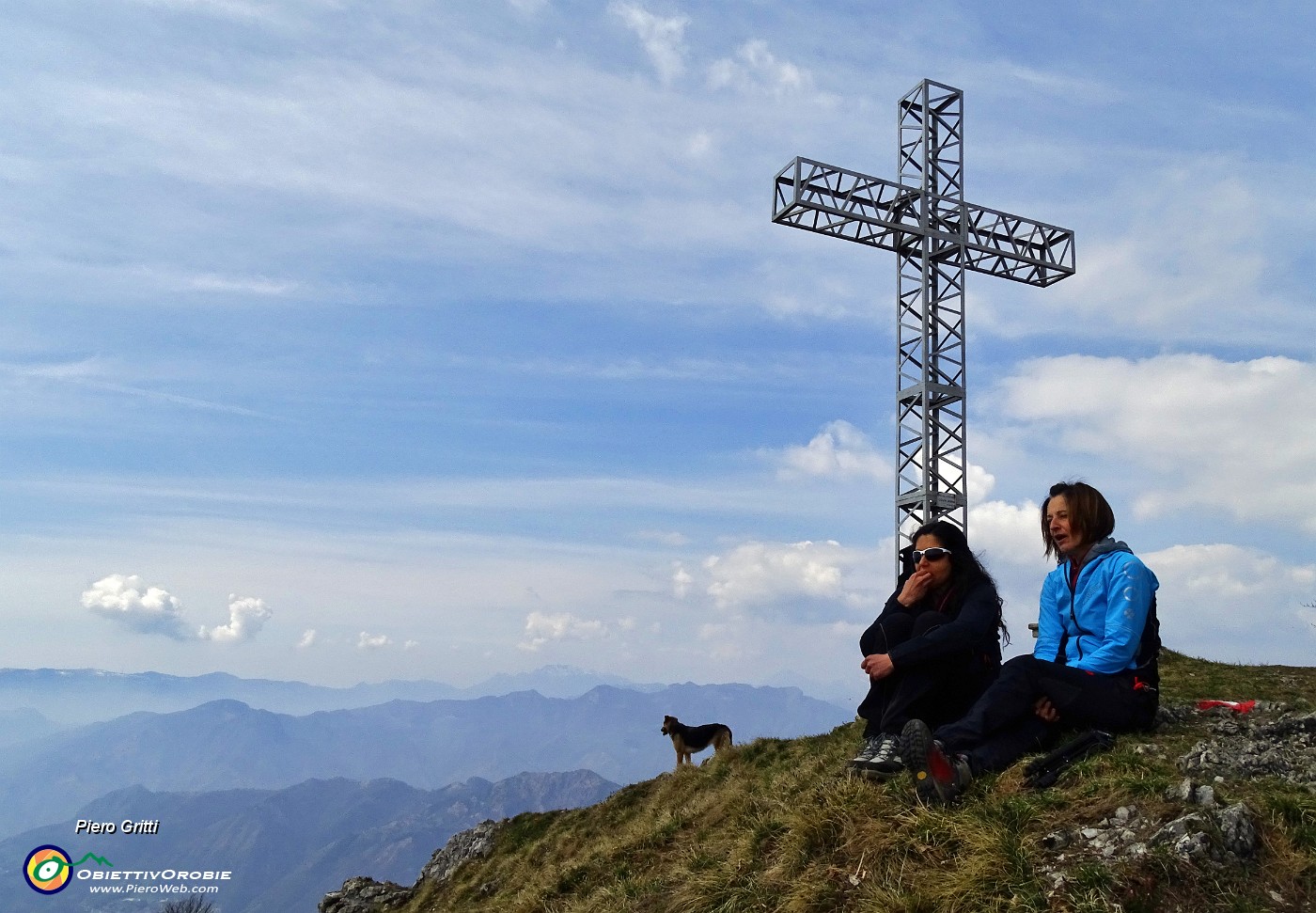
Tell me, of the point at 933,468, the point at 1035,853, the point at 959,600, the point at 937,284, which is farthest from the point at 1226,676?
the point at 1035,853

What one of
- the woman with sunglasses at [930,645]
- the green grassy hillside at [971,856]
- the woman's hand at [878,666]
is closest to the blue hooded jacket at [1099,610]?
the woman with sunglasses at [930,645]

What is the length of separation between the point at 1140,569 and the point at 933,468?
48.9 feet

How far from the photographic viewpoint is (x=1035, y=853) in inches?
215

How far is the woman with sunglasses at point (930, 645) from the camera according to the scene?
22.8ft

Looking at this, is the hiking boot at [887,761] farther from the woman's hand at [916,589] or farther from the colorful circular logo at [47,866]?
the colorful circular logo at [47,866]

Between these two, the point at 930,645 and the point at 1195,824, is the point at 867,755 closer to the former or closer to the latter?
the point at 930,645

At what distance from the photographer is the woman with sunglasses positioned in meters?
6.94

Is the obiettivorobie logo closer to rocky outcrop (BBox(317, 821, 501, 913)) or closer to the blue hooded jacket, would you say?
rocky outcrop (BBox(317, 821, 501, 913))

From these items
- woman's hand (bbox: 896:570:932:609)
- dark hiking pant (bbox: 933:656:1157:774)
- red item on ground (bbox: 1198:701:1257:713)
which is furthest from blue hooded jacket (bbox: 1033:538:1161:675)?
red item on ground (bbox: 1198:701:1257:713)

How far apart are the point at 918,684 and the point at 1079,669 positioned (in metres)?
1.16

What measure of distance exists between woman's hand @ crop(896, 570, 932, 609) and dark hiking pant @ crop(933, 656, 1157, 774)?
921 millimetres

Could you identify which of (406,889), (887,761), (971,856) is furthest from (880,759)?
(406,889)

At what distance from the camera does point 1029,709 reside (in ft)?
22.3

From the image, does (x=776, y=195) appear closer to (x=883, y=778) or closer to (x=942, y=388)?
(x=942, y=388)
